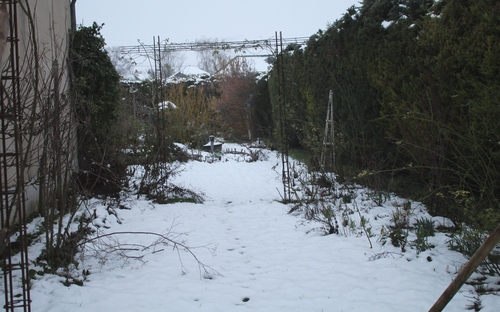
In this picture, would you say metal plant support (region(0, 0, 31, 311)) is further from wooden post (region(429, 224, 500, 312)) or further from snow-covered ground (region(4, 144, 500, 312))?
wooden post (region(429, 224, 500, 312))

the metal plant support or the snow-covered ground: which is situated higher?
the metal plant support

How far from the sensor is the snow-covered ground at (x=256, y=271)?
2979 millimetres

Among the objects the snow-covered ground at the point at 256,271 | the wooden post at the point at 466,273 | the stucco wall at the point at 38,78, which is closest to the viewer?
the wooden post at the point at 466,273

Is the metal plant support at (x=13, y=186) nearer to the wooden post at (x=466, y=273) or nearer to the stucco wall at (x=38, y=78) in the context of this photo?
the stucco wall at (x=38, y=78)

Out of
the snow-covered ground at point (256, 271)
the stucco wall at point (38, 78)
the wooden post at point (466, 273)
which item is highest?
the stucco wall at point (38, 78)

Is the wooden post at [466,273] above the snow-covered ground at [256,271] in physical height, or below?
above

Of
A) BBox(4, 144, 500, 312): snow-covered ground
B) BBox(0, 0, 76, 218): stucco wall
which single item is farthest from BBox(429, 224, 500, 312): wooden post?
BBox(0, 0, 76, 218): stucco wall

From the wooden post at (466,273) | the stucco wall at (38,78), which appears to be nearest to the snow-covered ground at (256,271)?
the stucco wall at (38,78)

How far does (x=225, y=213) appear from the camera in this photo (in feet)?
20.7

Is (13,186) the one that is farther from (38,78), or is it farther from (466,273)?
(466,273)

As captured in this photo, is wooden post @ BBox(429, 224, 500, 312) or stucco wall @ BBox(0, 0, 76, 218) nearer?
wooden post @ BBox(429, 224, 500, 312)

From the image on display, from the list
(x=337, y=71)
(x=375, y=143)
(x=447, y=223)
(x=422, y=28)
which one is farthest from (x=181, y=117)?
(x=447, y=223)

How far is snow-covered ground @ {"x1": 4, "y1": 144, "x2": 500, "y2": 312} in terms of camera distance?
9.77ft

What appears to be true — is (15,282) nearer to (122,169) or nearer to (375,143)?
(122,169)
